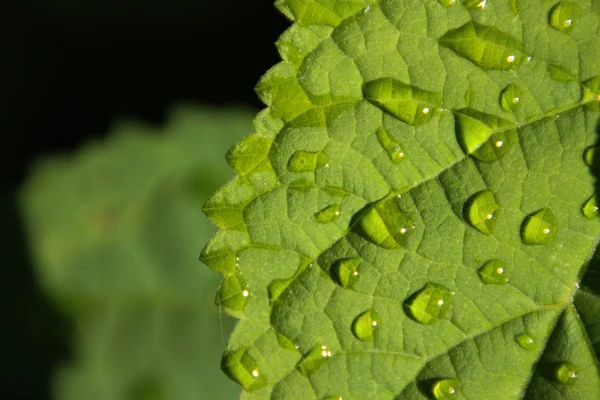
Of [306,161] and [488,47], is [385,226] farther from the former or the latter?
[488,47]

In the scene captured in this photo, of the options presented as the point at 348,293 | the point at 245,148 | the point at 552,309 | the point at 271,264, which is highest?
the point at 245,148

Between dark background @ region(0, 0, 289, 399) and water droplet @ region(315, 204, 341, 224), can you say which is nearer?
water droplet @ region(315, 204, 341, 224)

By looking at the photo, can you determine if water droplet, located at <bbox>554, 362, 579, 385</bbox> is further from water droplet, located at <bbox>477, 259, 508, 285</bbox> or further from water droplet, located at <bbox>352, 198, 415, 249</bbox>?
water droplet, located at <bbox>352, 198, 415, 249</bbox>

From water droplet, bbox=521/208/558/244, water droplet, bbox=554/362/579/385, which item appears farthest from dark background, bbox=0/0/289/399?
water droplet, bbox=554/362/579/385

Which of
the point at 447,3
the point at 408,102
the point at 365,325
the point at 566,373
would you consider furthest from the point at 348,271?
the point at 447,3

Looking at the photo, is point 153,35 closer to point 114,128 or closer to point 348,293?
point 114,128

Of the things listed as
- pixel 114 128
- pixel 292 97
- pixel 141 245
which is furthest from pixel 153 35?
pixel 292 97
